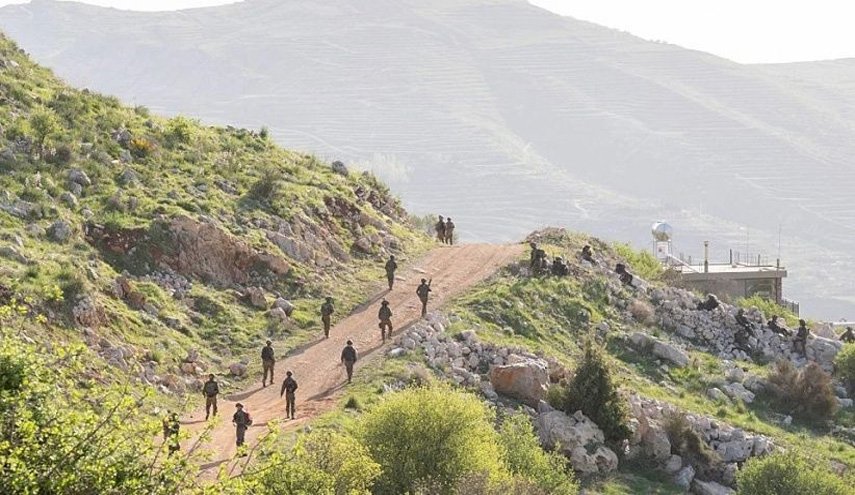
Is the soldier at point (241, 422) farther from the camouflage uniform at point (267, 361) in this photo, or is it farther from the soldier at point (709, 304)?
the soldier at point (709, 304)

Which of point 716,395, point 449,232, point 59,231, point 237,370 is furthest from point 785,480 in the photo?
point 449,232

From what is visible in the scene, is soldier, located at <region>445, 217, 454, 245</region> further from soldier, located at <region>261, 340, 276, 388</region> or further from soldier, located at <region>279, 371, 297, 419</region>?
soldier, located at <region>279, 371, 297, 419</region>

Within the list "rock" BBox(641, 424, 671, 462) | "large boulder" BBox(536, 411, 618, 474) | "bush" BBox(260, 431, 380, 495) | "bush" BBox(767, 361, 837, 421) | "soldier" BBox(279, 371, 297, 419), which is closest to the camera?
"bush" BBox(260, 431, 380, 495)

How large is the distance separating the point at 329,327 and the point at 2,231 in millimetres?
11014

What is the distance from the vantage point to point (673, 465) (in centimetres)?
4391

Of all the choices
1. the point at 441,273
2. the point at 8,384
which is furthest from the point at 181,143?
the point at 8,384

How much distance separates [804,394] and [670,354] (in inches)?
199

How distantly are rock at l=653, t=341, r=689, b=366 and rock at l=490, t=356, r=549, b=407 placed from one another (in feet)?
34.1

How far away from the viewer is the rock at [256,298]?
49.2m

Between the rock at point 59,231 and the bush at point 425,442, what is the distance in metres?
16.1

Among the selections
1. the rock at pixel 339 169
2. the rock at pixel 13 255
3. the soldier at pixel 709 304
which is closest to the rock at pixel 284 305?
the rock at pixel 13 255

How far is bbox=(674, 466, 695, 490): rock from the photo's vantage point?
4316 centimetres

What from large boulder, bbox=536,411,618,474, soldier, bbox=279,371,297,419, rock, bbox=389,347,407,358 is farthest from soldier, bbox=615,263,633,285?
soldier, bbox=279,371,297,419

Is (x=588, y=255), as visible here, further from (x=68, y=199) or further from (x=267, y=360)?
(x=68, y=199)
